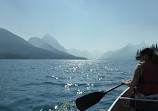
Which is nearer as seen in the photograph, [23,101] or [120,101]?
[120,101]

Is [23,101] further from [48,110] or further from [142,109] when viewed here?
[142,109]

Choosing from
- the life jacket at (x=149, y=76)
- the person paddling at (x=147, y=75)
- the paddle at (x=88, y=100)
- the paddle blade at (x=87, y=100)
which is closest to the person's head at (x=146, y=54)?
the person paddling at (x=147, y=75)

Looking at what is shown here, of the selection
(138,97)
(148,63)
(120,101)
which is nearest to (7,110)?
(120,101)

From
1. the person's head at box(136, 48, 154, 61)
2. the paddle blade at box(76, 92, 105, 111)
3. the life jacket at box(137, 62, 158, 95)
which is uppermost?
the person's head at box(136, 48, 154, 61)

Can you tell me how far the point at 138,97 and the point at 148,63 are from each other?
1115 millimetres

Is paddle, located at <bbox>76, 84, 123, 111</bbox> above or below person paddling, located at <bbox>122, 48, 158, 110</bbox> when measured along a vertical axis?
below

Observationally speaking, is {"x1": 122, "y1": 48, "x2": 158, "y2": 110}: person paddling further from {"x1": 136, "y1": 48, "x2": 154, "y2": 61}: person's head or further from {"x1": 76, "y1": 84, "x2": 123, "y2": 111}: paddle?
{"x1": 76, "y1": 84, "x2": 123, "y2": 111}: paddle

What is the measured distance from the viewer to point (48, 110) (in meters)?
9.98

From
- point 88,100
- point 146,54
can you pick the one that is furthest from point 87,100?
point 146,54

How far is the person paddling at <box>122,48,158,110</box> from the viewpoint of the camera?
14.1ft

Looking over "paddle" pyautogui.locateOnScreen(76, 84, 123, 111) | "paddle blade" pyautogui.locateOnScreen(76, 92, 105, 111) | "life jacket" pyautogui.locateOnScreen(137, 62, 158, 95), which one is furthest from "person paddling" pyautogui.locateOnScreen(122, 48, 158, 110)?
"paddle blade" pyautogui.locateOnScreen(76, 92, 105, 111)

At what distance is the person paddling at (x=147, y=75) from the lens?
4.28 meters

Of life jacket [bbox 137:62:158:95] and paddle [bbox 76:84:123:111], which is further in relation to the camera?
paddle [bbox 76:84:123:111]

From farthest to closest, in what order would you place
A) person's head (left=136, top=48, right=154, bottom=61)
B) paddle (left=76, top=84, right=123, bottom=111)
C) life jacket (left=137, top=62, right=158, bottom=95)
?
paddle (left=76, top=84, right=123, bottom=111) < person's head (left=136, top=48, right=154, bottom=61) < life jacket (left=137, top=62, right=158, bottom=95)
